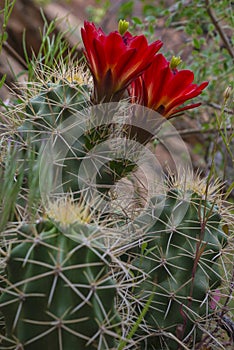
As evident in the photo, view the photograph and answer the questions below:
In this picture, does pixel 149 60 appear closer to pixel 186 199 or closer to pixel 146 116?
pixel 146 116

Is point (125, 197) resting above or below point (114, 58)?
below

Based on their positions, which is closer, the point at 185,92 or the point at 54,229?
the point at 54,229

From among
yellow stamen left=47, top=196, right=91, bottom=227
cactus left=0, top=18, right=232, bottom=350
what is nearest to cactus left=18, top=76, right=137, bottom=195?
cactus left=0, top=18, right=232, bottom=350

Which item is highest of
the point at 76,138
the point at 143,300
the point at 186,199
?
the point at 76,138

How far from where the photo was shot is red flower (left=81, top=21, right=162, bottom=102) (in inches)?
35.4

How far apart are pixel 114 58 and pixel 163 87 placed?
101mm

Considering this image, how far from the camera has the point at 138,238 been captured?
95 cm

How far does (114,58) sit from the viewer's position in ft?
3.00

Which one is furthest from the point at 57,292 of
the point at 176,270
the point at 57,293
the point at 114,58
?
the point at 114,58

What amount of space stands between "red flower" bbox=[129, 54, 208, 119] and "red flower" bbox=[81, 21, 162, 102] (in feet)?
0.12

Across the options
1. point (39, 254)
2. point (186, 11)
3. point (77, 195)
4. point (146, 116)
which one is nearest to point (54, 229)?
point (39, 254)

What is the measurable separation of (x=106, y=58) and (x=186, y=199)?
0.26 metres

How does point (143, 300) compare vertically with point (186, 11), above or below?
below

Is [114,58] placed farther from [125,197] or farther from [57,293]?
[57,293]
